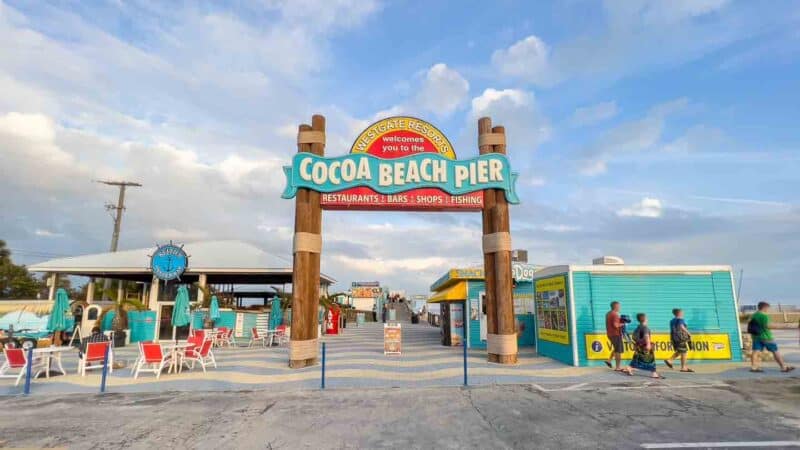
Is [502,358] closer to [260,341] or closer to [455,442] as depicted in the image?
[455,442]

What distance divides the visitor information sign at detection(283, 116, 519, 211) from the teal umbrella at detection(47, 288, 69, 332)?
11181 millimetres

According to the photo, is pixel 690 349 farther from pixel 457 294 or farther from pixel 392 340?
pixel 392 340

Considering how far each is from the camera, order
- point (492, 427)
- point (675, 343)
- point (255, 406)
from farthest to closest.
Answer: point (675, 343) < point (255, 406) < point (492, 427)

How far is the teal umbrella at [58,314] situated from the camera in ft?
50.1

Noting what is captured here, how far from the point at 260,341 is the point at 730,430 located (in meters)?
17.7

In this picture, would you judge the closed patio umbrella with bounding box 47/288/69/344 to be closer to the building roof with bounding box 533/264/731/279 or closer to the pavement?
the pavement

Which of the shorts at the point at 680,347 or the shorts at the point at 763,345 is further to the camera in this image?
the shorts at the point at 680,347

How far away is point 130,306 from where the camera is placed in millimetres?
19766

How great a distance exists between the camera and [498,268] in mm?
12094

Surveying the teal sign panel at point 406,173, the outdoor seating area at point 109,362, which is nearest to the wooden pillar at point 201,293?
the outdoor seating area at point 109,362

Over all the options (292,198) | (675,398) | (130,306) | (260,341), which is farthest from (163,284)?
(675,398)

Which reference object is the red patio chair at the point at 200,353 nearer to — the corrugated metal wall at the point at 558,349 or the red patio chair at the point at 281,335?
the red patio chair at the point at 281,335

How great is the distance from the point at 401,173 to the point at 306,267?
4.06 m

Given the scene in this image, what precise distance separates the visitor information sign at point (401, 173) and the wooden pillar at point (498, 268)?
14.8 inches
